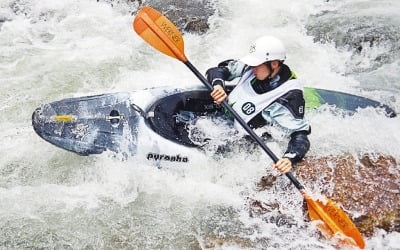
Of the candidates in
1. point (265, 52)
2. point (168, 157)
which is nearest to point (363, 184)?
point (265, 52)

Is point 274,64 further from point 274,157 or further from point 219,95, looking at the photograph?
point 274,157

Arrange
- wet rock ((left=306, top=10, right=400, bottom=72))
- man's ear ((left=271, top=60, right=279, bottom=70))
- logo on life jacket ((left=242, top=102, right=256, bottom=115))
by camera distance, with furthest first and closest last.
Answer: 1. wet rock ((left=306, top=10, right=400, bottom=72))
2. logo on life jacket ((left=242, top=102, right=256, bottom=115))
3. man's ear ((left=271, top=60, right=279, bottom=70))

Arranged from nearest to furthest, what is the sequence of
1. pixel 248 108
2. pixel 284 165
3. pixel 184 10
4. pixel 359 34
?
pixel 284 165 → pixel 248 108 → pixel 359 34 → pixel 184 10

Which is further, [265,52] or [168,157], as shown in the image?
[168,157]

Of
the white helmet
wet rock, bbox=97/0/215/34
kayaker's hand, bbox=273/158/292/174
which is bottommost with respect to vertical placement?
wet rock, bbox=97/0/215/34

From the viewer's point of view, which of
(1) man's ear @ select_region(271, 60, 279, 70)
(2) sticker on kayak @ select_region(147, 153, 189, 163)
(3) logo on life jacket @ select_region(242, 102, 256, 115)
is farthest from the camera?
(2) sticker on kayak @ select_region(147, 153, 189, 163)

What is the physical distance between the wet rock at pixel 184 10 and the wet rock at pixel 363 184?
12.2 ft

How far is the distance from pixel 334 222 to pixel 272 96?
106 cm

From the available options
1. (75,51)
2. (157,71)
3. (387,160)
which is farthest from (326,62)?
(75,51)

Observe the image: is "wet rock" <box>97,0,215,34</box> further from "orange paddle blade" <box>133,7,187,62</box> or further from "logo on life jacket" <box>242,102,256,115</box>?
"logo on life jacket" <box>242,102,256,115</box>

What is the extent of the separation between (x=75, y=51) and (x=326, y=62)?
323cm

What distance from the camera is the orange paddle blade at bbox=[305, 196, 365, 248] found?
14.0 feet

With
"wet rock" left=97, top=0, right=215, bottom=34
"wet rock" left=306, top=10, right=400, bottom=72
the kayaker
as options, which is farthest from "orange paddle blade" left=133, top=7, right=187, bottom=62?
→ "wet rock" left=306, top=10, right=400, bottom=72

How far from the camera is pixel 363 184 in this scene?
464cm
